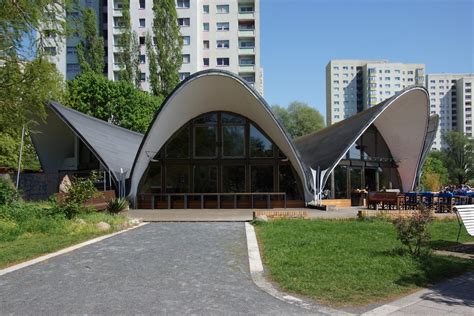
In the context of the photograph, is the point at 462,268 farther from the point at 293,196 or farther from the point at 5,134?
the point at 5,134

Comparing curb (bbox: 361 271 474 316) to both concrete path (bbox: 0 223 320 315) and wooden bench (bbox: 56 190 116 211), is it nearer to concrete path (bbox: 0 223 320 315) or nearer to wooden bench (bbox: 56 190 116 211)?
concrete path (bbox: 0 223 320 315)

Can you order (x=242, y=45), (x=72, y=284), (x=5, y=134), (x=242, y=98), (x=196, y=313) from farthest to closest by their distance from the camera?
(x=242, y=45)
(x=5, y=134)
(x=242, y=98)
(x=72, y=284)
(x=196, y=313)

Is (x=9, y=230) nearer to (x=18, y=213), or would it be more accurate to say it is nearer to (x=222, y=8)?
A: (x=18, y=213)

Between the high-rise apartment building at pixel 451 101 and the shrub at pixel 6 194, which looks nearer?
the shrub at pixel 6 194

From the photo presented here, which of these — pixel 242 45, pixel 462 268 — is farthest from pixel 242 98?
pixel 242 45

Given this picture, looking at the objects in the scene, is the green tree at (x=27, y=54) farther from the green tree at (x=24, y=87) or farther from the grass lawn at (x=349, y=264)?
the grass lawn at (x=349, y=264)

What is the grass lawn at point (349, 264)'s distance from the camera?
17.8 feet

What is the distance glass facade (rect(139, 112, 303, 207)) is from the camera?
70.6ft

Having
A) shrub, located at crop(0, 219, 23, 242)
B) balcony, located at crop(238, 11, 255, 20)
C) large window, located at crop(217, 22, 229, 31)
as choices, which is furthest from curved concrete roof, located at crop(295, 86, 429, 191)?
large window, located at crop(217, 22, 229, 31)

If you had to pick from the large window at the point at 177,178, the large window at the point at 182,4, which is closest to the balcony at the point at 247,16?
the large window at the point at 182,4

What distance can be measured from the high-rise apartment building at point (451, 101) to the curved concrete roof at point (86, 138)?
89.2 meters

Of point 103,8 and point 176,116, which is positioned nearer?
point 176,116

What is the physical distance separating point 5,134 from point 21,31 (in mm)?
20596

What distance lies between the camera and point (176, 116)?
20000 mm
